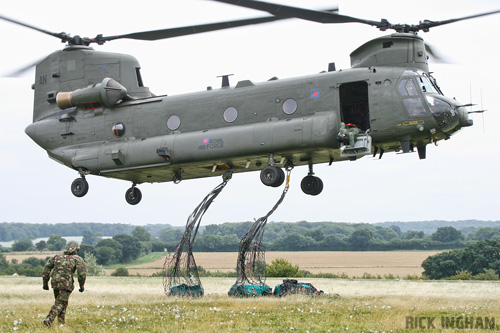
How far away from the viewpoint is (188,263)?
21.7 m

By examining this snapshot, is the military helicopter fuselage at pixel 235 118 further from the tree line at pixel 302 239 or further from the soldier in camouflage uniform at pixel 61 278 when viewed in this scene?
the tree line at pixel 302 239

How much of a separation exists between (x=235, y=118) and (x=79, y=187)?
6.48 metres

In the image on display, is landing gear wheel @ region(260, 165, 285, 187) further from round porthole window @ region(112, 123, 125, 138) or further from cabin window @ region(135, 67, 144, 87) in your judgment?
cabin window @ region(135, 67, 144, 87)

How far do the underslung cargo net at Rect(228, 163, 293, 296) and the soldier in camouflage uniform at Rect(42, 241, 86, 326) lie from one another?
26.3ft

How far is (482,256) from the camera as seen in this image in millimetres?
58625

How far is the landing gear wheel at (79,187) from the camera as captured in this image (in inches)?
896

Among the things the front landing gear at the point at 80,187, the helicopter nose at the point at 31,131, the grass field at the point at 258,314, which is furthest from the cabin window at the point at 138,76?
the grass field at the point at 258,314

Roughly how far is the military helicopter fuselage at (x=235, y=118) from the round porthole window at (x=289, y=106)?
0.05 feet

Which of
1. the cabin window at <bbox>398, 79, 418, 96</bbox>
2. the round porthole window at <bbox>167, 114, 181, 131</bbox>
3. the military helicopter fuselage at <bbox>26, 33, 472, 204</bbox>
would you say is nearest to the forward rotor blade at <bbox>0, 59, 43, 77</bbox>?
the military helicopter fuselage at <bbox>26, 33, 472, 204</bbox>

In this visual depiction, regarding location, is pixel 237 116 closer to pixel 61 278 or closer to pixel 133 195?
pixel 133 195

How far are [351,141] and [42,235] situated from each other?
127 meters

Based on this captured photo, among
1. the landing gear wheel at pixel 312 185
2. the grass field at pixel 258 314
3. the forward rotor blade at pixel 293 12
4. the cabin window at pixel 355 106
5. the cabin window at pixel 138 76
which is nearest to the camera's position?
the grass field at pixel 258 314

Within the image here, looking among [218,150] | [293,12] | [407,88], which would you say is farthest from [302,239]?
[293,12]

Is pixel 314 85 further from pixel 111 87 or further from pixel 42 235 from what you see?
pixel 42 235
